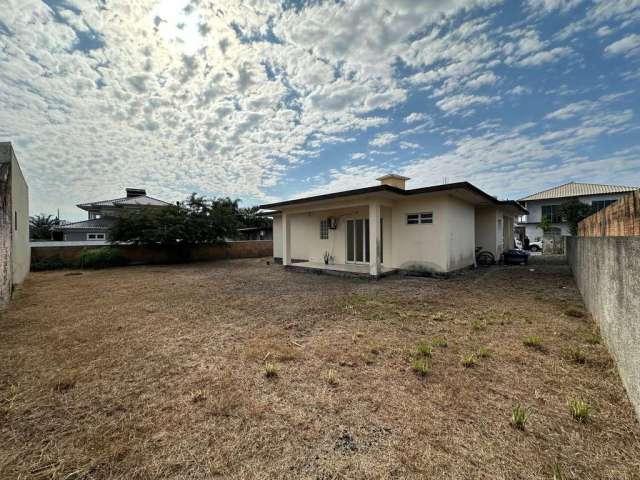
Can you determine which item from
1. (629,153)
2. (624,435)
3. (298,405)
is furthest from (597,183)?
(298,405)

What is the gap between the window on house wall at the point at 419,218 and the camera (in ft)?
27.6

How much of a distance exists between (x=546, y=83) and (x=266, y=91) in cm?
934

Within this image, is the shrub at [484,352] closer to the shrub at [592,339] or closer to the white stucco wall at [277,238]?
the shrub at [592,339]

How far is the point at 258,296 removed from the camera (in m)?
6.25

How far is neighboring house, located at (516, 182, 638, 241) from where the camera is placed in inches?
885

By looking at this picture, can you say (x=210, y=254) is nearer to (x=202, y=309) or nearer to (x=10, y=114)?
(x=10, y=114)

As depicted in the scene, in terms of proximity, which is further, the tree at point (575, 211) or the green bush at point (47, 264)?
the tree at point (575, 211)

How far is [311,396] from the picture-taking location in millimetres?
2256

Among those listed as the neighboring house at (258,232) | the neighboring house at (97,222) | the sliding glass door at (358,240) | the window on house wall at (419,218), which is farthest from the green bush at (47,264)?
the window on house wall at (419,218)

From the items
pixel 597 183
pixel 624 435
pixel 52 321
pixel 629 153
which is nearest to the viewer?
pixel 624 435

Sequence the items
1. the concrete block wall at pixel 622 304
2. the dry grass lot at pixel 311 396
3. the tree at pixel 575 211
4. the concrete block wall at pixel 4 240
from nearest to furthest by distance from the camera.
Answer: the dry grass lot at pixel 311 396, the concrete block wall at pixel 622 304, the concrete block wall at pixel 4 240, the tree at pixel 575 211

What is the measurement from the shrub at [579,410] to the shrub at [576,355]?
39.9 inches

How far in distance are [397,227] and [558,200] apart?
25.9 meters

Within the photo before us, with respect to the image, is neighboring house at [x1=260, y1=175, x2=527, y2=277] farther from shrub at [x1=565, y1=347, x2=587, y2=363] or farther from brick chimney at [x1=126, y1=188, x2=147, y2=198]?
brick chimney at [x1=126, y1=188, x2=147, y2=198]
